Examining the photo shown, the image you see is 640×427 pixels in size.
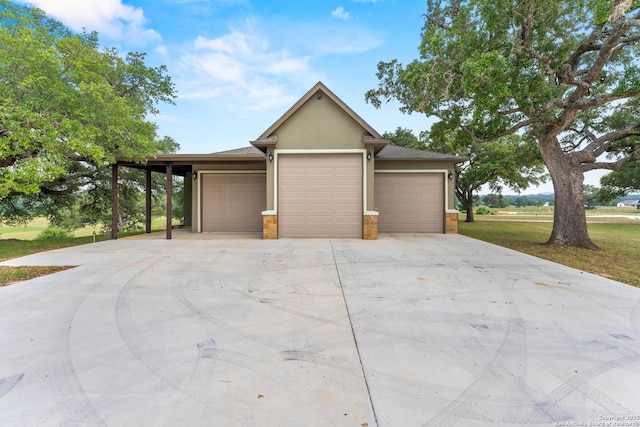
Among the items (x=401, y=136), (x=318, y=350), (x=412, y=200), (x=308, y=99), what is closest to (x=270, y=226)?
(x=308, y=99)

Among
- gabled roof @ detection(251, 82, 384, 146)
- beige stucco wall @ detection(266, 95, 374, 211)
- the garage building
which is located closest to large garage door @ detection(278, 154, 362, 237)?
the garage building

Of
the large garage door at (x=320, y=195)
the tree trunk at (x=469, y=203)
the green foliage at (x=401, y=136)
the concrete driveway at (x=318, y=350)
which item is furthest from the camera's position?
the green foliage at (x=401, y=136)

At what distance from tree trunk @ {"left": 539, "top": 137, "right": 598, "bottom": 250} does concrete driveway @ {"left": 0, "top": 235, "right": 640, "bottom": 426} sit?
19.2 feet

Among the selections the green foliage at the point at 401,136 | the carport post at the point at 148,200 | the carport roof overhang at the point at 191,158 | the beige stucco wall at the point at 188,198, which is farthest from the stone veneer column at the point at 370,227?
the green foliage at the point at 401,136

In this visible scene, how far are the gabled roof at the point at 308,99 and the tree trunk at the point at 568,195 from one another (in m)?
6.10

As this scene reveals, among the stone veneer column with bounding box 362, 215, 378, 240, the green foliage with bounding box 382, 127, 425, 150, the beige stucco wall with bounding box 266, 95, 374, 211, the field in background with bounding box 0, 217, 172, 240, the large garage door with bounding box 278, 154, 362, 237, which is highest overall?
the green foliage with bounding box 382, 127, 425, 150

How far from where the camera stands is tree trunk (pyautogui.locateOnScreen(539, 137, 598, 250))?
31.7 ft

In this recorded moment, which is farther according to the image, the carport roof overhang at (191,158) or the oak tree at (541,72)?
the carport roof overhang at (191,158)

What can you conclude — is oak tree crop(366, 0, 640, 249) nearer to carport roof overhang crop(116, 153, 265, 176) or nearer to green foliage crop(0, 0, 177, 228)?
carport roof overhang crop(116, 153, 265, 176)

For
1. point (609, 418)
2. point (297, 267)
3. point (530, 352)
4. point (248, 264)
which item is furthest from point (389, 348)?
point (248, 264)

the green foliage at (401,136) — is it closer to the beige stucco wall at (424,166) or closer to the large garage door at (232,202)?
the beige stucco wall at (424,166)

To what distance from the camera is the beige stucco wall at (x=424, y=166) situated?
12023mm

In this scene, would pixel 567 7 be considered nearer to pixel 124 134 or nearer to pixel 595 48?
pixel 595 48

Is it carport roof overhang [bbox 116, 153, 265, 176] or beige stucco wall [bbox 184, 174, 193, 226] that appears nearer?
carport roof overhang [bbox 116, 153, 265, 176]
